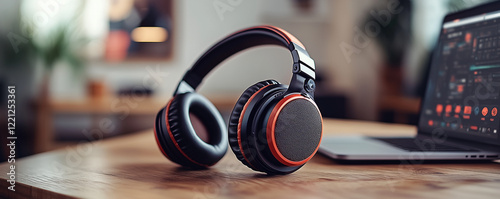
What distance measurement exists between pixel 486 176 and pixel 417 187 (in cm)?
13

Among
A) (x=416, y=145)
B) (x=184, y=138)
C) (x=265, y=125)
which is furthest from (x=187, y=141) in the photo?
(x=416, y=145)

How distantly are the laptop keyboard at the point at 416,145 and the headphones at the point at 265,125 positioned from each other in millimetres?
251

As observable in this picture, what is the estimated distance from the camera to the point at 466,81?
0.70 metres

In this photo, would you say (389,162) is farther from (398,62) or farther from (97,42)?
(97,42)

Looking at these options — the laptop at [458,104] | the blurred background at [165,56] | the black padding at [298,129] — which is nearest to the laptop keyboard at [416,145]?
the laptop at [458,104]

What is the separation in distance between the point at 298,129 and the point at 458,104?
323 millimetres

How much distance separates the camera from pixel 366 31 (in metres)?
3.41

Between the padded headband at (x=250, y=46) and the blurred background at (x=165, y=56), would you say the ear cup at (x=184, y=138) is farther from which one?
the blurred background at (x=165, y=56)

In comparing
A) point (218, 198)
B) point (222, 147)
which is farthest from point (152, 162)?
point (218, 198)

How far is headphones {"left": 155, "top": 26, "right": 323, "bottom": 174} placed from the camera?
52 centimetres

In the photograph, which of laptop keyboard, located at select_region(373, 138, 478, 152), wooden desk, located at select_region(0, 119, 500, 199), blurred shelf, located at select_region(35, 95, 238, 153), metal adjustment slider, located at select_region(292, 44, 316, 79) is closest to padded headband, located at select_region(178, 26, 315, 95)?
metal adjustment slider, located at select_region(292, 44, 316, 79)

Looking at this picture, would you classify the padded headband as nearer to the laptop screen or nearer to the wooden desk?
the wooden desk

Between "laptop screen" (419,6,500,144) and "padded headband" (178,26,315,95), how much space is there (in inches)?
10.8

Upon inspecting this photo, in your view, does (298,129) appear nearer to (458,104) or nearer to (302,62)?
(302,62)
